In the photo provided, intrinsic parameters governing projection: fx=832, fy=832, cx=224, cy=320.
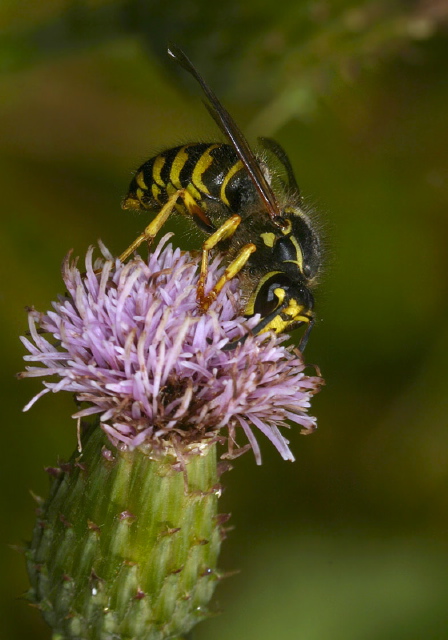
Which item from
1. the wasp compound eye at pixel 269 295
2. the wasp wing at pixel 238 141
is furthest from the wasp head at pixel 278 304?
the wasp wing at pixel 238 141

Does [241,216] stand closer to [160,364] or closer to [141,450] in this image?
[160,364]

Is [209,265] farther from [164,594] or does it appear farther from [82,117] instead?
[82,117]

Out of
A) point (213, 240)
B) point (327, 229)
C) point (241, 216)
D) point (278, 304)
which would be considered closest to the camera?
point (278, 304)

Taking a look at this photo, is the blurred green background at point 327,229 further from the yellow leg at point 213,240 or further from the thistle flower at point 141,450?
the thistle flower at point 141,450

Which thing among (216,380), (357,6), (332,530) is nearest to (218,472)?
(216,380)

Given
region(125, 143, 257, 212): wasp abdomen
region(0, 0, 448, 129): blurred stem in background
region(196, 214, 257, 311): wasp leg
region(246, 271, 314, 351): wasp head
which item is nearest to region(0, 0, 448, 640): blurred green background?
region(0, 0, 448, 129): blurred stem in background

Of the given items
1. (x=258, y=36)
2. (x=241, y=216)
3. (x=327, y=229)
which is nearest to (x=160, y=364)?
(x=241, y=216)

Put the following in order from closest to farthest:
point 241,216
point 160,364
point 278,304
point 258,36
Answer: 1. point 160,364
2. point 278,304
3. point 241,216
4. point 258,36

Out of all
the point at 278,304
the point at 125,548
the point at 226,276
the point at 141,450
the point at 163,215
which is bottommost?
the point at 125,548
